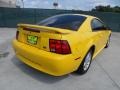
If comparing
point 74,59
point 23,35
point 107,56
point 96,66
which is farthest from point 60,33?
point 107,56

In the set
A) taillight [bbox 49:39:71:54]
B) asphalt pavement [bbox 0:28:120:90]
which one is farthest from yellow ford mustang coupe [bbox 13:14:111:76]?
asphalt pavement [bbox 0:28:120:90]

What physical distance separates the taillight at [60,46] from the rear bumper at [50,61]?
87 mm

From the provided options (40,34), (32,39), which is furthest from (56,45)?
(32,39)

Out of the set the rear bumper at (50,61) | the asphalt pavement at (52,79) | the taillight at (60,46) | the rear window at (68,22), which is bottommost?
the asphalt pavement at (52,79)

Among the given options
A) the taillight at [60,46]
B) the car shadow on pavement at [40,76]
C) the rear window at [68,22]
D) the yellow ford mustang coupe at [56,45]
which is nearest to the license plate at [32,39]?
the yellow ford mustang coupe at [56,45]

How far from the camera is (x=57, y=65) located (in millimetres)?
3705

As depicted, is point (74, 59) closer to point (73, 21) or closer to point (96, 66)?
point (73, 21)

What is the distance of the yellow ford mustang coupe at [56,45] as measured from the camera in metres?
3.76

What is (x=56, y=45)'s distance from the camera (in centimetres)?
377

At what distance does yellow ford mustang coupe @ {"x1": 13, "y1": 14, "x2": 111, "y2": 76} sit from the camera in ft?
12.3

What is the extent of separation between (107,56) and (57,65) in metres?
3.47

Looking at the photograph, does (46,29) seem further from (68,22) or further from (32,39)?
(68,22)

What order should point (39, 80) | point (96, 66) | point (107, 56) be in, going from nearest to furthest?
1. point (39, 80)
2. point (96, 66)
3. point (107, 56)

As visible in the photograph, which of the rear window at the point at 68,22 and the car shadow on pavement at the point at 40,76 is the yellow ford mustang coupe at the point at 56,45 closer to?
the rear window at the point at 68,22
